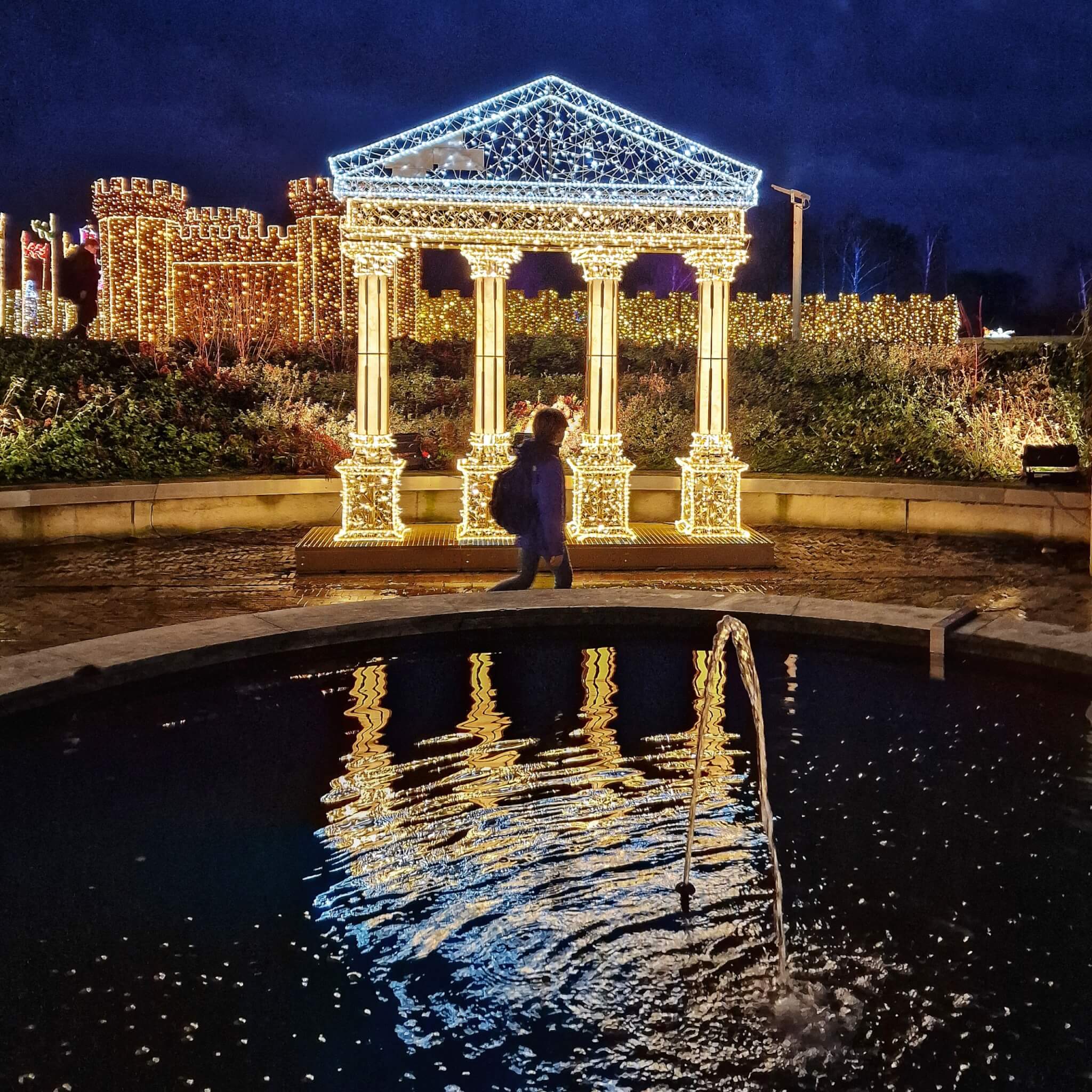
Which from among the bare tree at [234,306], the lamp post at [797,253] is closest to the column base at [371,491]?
the lamp post at [797,253]

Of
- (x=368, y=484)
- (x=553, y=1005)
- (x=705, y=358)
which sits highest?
(x=705, y=358)

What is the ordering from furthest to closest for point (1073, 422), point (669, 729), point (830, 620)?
1. point (1073, 422)
2. point (830, 620)
3. point (669, 729)

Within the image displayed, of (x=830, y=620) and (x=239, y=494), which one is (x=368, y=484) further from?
(x=830, y=620)

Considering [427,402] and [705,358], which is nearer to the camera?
[705,358]

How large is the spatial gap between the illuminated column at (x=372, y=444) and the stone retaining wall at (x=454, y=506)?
3121 mm

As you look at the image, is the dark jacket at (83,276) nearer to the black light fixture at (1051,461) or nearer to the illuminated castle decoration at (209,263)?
the illuminated castle decoration at (209,263)

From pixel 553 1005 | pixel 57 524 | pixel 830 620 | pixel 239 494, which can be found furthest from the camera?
pixel 239 494

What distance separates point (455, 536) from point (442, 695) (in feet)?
18.6

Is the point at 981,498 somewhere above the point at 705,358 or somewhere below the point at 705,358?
below

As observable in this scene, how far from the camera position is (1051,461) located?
14.4 metres

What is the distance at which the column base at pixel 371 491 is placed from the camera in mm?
12398

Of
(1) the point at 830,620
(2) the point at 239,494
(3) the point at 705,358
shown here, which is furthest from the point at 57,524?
(1) the point at 830,620

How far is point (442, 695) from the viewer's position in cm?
726

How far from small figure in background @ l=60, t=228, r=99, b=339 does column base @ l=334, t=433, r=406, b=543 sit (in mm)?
34503
